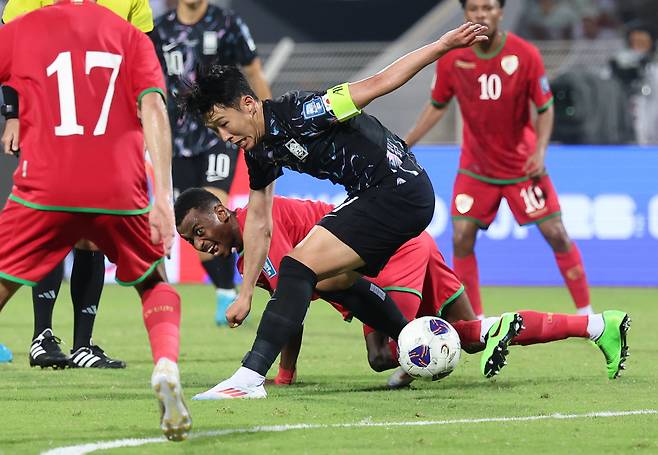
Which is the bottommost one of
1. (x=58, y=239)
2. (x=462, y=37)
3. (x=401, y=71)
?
(x=58, y=239)

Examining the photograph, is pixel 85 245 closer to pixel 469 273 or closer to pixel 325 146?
pixel 325 146

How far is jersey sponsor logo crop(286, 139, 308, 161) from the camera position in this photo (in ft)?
19.7

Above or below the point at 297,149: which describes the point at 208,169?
below

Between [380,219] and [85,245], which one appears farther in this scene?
[85,245]

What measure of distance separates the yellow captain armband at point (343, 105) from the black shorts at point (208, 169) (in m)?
4.41

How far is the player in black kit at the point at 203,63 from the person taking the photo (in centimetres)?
1009

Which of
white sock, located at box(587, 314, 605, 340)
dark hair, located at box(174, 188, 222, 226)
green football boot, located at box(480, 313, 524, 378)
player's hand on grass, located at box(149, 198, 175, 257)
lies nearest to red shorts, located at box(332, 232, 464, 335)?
green football boot, located at box(480, 313, 524, 378)

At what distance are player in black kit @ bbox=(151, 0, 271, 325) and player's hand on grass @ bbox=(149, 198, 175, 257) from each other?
5.17 meters

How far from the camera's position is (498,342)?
6465 millimetres

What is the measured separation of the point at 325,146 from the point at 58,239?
1.39 m

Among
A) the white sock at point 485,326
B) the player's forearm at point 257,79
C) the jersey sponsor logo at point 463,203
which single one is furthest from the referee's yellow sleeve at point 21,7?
the jersey sponsor logo at point 463,203

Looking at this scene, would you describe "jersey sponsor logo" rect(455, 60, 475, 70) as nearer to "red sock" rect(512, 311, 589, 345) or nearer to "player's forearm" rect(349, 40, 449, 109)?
"red sock" rect(512, 311, 589, 345)

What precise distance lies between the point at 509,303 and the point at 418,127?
324 centimetres

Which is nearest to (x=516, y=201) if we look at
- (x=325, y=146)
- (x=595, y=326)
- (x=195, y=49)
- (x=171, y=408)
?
(x=195, y=49)
